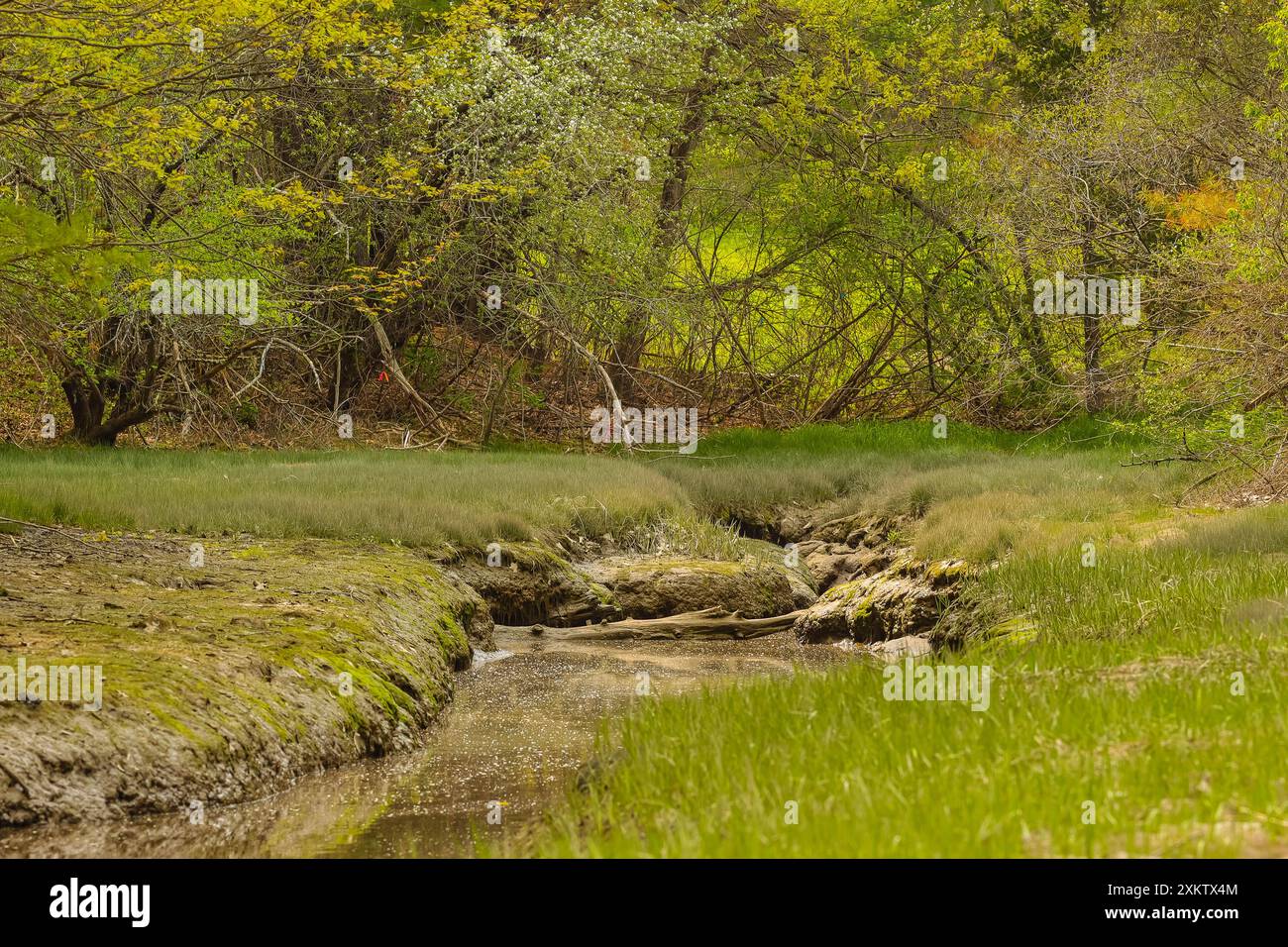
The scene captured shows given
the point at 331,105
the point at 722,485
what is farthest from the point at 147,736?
the point at 331,105

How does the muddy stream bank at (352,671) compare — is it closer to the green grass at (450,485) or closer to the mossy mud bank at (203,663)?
the mossy mud bank at (203,663)

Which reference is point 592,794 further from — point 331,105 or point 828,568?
point 331,105

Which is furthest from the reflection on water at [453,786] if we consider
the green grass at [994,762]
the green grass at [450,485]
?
the green grass at [450,485]

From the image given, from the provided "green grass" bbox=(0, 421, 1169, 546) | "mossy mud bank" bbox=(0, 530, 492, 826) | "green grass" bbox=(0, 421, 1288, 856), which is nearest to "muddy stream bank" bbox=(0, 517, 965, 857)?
"mossy mud bank" bbox=(0, 530, 492, 826)

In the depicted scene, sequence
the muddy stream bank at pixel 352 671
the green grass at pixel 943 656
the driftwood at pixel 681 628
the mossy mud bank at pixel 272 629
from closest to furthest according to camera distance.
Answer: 1. the green grass at pixel 943 656
2. the muddy stream bank at pixel 352 671
3. the mossy mud bank at pixel 272 629
4. the driftwood at pixel 681 628

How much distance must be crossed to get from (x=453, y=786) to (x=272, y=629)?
184cm

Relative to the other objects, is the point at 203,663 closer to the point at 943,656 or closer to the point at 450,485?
the point at 943,656

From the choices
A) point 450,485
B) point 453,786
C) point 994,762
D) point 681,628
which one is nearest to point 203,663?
point 453,786

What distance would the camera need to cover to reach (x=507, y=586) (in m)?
12.9

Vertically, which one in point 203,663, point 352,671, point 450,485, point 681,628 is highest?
point 450,485

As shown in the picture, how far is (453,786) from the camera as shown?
7.08m

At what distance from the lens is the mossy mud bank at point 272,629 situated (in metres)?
6.10

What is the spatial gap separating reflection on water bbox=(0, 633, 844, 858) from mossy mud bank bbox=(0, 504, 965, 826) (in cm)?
18

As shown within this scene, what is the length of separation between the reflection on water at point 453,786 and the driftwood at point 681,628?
43.9 inches
